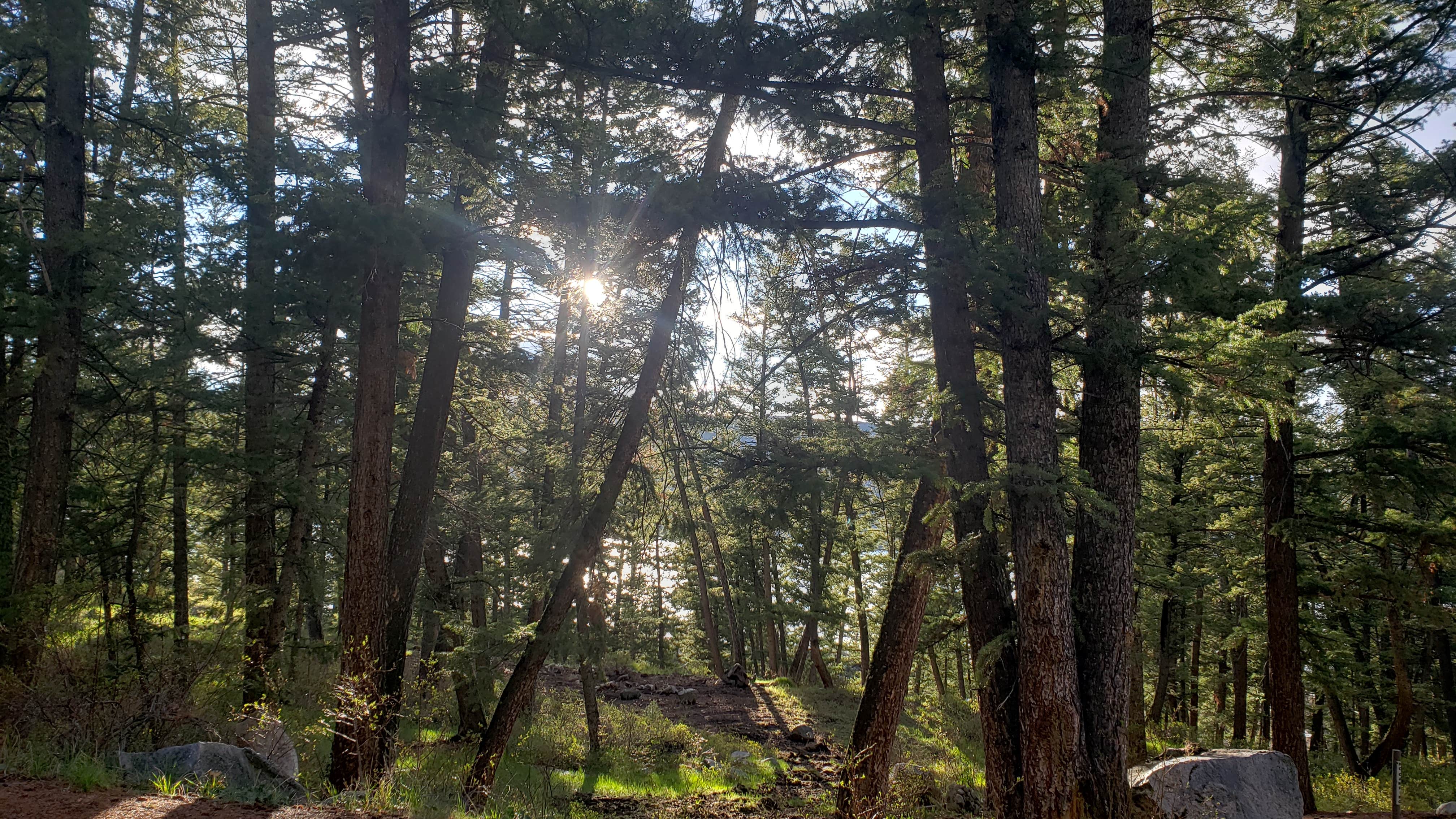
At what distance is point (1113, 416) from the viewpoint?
21.3 feet

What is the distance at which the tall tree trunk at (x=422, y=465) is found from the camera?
25.2 ft

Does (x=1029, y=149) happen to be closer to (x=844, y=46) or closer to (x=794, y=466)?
(x=844, y=46)

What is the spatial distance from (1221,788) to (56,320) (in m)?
14.5

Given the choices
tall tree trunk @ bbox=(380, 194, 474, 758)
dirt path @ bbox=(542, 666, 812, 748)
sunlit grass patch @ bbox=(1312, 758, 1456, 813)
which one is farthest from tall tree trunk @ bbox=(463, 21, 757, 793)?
sunlit grass patch @ bbox=(1312, 758, 1456, 813)

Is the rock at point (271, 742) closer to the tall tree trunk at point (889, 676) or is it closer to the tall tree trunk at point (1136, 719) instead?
the tall tree trunk at point (889, 676)

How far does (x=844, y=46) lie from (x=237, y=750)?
8731mm

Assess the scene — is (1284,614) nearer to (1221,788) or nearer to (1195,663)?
(1221,788)

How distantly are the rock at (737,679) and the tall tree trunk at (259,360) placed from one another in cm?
1108

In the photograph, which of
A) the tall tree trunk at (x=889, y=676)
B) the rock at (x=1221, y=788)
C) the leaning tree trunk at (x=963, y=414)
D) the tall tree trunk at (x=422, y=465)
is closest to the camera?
the leaning tree trunk at (x=963, y=414)

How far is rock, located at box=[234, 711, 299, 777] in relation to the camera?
679 centimetres

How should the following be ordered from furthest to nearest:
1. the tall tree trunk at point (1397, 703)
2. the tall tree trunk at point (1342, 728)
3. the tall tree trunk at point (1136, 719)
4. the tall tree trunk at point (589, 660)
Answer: the tall tree trunk at point (1342, 728) < the tall tree trunk at point (1397, 703) < the tall tree trunk at point (1136, 719) < the tall tree trunk at point (589, 660)

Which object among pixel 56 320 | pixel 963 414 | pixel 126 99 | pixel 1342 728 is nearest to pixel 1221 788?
pixel 963 414

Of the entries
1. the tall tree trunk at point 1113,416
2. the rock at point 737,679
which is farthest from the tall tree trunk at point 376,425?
the rock at point 737,679

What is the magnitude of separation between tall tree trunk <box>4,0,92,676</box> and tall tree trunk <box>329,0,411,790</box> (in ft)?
12.4
